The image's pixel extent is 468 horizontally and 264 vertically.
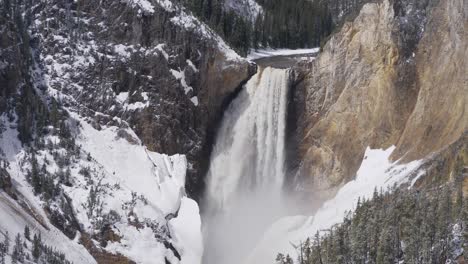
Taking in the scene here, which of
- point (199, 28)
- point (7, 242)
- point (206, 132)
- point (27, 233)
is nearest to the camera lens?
point (7, 242)

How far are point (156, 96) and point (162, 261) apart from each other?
12517 mm

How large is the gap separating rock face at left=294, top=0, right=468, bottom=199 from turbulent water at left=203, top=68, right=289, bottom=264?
5.57 feet

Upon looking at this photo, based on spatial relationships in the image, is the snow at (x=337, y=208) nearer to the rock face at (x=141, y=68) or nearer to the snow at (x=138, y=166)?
the snow at (x=138, y=166)

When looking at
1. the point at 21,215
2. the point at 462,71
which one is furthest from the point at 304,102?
the point at 21,215

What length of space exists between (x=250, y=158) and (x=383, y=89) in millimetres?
10911

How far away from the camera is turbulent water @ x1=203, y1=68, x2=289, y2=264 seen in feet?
162

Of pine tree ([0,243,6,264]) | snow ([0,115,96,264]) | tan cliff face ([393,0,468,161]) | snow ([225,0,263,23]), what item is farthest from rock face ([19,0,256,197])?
snow ([225,0,263,23])

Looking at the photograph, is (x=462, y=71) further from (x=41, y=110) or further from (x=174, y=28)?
(x=41, y=110)

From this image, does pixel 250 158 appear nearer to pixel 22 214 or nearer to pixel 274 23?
pixel 22 214

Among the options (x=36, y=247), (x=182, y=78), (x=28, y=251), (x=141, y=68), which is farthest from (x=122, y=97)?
(x=28, y=251)

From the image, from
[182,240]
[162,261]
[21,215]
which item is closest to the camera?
[21,215]

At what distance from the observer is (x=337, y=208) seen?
42844 millimetres

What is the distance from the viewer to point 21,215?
38719mm

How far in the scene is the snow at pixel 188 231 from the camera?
43312 millimetres
